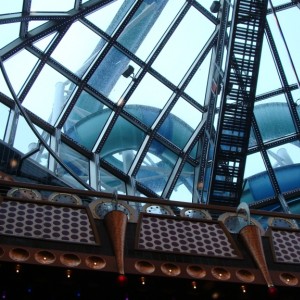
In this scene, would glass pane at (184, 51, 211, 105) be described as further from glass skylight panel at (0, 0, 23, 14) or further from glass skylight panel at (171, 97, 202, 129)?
glass skylight panel at (0, 0, 23, 14)

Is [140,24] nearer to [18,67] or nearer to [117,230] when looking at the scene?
[18,67]

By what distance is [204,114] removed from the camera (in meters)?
21.8

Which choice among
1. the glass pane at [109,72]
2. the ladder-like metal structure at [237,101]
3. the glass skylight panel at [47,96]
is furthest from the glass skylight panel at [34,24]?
the ladder-like metal structure at [237,101]

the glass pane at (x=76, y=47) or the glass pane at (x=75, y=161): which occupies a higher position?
the glass pane at (x=76, y=47)

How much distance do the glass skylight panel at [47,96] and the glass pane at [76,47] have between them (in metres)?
0.39

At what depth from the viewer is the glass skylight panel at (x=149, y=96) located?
806 inches

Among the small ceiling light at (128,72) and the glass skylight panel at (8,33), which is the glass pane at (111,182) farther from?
the glass skylight panel at (8,33)

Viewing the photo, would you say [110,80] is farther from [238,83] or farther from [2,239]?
[2,239]

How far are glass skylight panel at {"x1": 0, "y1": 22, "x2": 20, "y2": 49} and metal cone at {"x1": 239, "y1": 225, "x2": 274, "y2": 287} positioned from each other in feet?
32.4

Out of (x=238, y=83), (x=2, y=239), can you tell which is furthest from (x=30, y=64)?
(x=2, y=239)

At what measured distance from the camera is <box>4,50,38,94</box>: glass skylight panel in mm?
18781

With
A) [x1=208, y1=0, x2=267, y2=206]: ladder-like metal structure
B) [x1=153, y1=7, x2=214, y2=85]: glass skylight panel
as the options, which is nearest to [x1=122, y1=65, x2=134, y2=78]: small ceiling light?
[x1=153, y1=7, x2=214, y2=85]: glass skylight panel

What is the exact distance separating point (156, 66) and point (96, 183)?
3.47 m

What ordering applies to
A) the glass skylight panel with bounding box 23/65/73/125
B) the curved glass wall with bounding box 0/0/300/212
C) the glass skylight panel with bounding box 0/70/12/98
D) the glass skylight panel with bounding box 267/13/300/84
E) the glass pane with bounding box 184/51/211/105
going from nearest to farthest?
the glass skylight panel with bounding box 0/70/12/98 → the curved glass wall with bounding box 0/0/300/212 → the glass skylight panel with bounding box 23/65/73/125 → the glass skylight panel with bounding box 267/13/300/84 → the glass pane with bounding box 184/51/211/105
